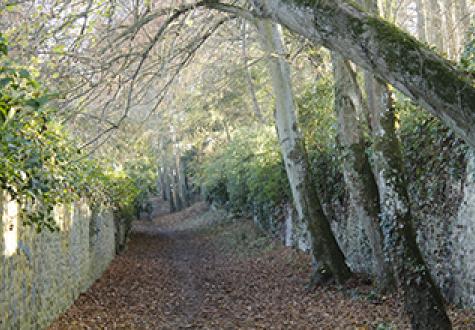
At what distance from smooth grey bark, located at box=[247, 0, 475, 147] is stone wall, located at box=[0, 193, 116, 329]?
3770 mm

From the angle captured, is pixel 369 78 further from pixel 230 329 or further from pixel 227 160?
pixel 227 160

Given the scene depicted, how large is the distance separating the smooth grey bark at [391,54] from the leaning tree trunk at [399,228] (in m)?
3.11

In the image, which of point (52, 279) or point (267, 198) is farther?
point (267, 198)

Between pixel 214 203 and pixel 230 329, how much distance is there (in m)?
20.9

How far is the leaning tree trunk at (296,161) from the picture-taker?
10.0 m

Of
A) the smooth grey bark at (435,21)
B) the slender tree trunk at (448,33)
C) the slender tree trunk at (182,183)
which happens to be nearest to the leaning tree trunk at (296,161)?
the slender tree trunk at (448,33)

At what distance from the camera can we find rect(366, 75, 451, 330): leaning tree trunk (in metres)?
5.77

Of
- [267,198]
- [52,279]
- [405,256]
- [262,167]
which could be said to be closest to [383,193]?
[405,256]

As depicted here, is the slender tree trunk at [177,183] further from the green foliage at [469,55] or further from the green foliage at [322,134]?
the green foliage at [469,55]

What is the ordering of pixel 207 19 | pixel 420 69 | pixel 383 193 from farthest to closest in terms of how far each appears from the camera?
pixel 207 19, pixel 383 193, pixel 420 69

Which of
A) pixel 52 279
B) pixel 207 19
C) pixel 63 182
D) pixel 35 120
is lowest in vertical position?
pixel 52 279

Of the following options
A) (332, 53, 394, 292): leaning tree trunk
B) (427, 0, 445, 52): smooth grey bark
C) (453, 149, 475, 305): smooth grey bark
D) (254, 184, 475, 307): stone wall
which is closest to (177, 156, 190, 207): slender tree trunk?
(427, 0, 445, 52): smooth grey bark

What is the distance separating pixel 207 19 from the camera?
9.87 metres

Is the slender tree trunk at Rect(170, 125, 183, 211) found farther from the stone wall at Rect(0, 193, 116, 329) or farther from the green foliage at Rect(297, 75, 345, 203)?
the stone wall at Rect(0, 193, 116, 329)
